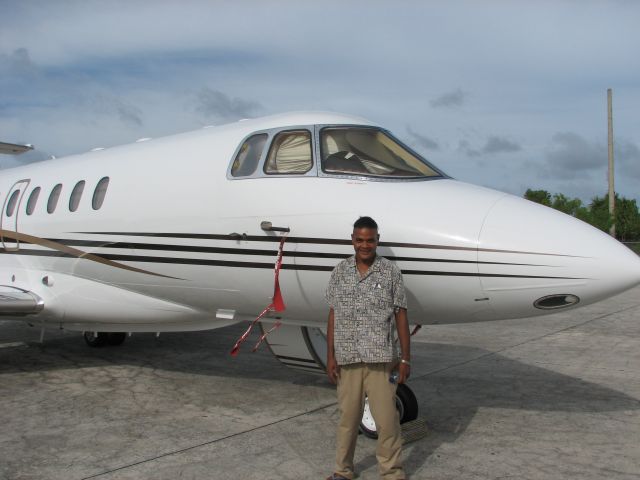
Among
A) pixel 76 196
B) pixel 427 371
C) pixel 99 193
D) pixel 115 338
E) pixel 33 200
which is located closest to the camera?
pixel 99 193

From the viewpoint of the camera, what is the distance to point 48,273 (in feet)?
26.0

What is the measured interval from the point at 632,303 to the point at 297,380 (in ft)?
39.0

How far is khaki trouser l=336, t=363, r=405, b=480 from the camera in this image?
4410mm

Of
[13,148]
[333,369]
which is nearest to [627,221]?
[13,148]

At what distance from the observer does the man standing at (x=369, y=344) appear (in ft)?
14.4

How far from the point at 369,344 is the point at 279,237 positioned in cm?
152

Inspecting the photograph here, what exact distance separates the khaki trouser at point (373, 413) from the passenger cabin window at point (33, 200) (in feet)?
18.6

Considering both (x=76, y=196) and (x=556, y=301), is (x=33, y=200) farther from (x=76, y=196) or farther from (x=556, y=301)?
(x=556, y=301)

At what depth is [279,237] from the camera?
552cm

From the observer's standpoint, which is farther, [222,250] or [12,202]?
[12,202]

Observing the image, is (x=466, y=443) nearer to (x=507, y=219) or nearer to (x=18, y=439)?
(x=507, y=219)

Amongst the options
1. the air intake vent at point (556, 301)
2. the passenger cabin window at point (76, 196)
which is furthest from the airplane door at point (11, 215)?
the air intake vent at point (556, 301)

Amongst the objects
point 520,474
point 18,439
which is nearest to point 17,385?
point 18,439

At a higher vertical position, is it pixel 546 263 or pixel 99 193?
pixel 99 193
